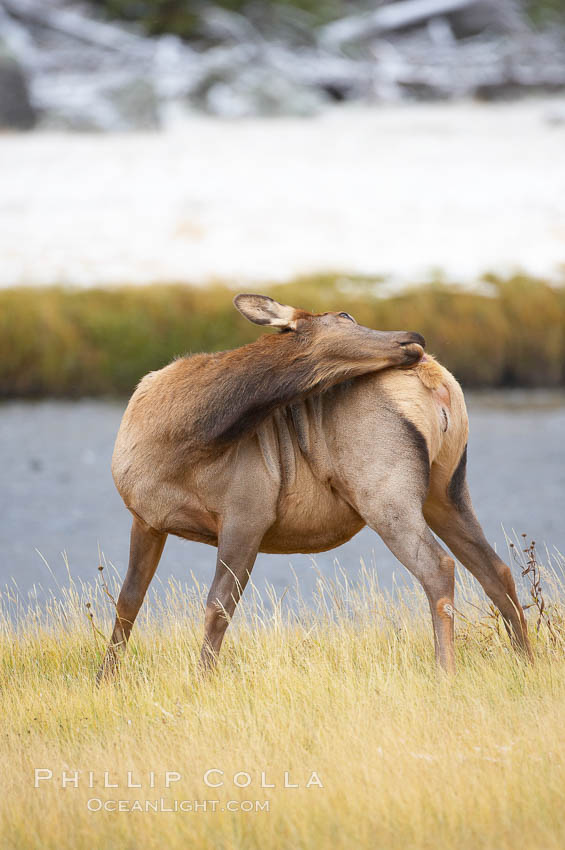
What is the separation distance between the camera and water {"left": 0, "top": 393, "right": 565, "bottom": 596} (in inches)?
394

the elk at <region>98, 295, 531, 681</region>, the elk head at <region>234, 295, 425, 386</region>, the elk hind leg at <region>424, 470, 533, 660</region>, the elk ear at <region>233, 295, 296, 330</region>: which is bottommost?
the elk hind leg at <region>424, 470, 533, 660</region>

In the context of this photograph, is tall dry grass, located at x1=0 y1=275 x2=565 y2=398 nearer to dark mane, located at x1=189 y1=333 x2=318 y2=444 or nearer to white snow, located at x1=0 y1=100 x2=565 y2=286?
white snow, located at x1=0 y1=100 x2=565 y2=286

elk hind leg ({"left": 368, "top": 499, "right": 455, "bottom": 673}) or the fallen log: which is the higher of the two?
elk hind leg ({"left": 368, "top": 499, "right": 455, "bottom": 673})

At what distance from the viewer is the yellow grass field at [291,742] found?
3.25 meters

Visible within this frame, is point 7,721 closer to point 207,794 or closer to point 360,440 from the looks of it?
point 207,794

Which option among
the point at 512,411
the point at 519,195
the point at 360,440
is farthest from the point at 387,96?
the point at 360,440

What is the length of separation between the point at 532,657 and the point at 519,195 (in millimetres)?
15641

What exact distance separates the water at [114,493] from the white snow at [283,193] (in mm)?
2961

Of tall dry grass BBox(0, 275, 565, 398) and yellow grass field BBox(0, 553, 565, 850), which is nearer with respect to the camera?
yellow grass field BBox(0, 553, 565, 850)

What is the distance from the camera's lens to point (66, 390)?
50.9 ft

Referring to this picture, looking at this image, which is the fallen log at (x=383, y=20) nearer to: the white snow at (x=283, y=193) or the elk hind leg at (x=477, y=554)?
the white snow at (x=283, y=193)

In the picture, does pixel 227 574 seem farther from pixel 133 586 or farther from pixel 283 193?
pixel 283 193

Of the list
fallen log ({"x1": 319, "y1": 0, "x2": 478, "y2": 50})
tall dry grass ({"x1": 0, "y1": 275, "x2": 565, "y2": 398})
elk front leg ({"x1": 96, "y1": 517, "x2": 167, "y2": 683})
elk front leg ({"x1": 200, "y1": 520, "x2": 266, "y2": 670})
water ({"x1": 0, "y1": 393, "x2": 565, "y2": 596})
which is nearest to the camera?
elk front leg ({"x1": 200, "y1": 520, "x2": 266, "y2": 670})

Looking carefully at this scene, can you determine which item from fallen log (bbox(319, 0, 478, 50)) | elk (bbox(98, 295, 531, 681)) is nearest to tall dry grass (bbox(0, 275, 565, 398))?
elk (bbox(98, 295, 531, 681))
